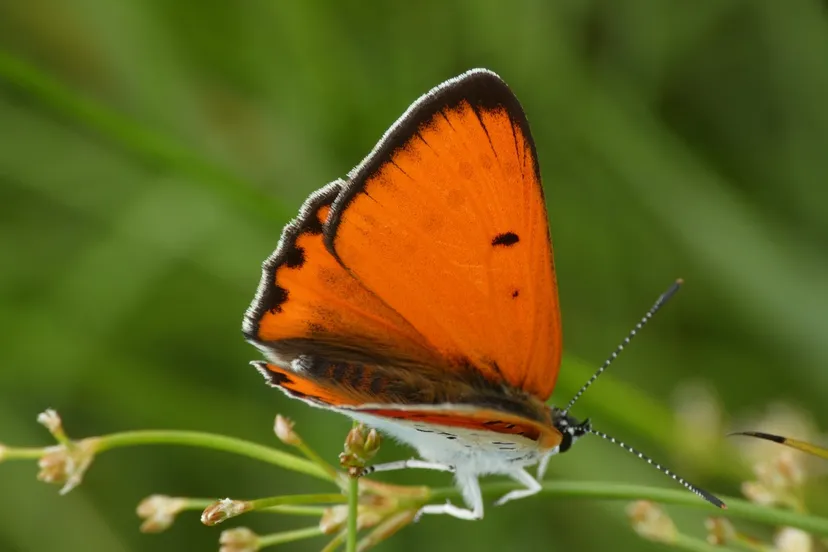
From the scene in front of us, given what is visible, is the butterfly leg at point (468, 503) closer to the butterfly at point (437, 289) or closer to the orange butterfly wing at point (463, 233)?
the butterfly at point (437, 289)

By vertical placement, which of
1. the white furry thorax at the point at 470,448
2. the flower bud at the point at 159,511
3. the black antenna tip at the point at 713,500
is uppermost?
the black antenna tip at the point at 713,500

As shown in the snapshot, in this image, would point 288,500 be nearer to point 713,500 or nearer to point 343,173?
point 713,500

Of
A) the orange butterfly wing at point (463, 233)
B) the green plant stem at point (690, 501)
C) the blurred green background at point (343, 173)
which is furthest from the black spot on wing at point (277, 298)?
the blurred green background at point (343, 173)

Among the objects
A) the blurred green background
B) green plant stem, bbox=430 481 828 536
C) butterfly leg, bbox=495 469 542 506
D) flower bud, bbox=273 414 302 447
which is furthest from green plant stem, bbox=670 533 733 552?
the blurred green background

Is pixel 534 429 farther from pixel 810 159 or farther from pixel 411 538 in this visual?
pixel 810 159

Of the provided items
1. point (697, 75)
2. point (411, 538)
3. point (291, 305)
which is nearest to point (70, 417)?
point (411, 538)

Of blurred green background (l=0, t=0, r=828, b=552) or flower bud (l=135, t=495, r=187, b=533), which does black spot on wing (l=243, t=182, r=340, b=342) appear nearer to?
flower bud (l=135, t=495, r=187, b=533)
